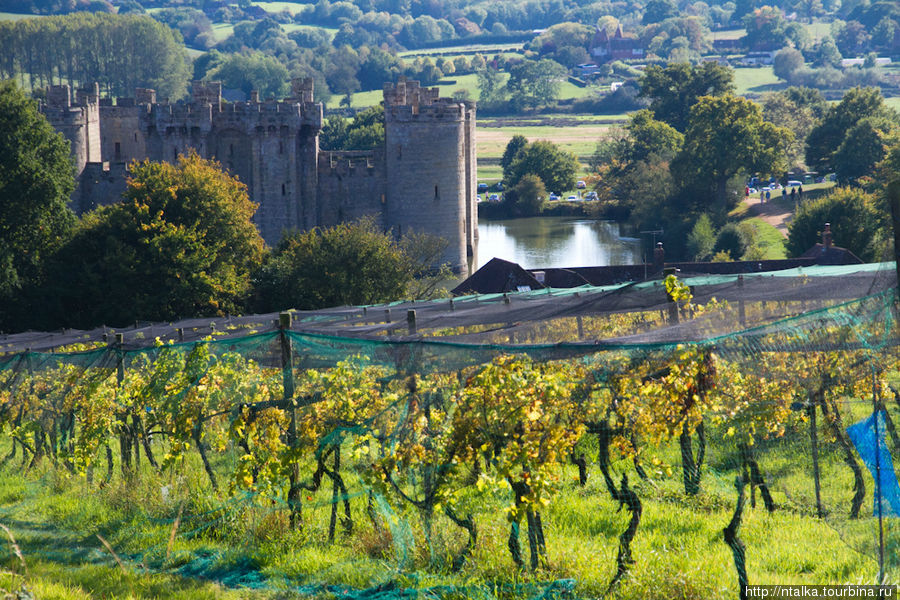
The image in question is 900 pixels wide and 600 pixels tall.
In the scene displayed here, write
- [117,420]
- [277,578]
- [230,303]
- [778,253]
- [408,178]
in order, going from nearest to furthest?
[277,578]
[117,420]
[230,303]
[408,178]
[778,253]

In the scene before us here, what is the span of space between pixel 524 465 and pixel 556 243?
2793 inches

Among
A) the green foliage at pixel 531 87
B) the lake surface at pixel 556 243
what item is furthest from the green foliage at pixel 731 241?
the green foliage at pixel 531 87

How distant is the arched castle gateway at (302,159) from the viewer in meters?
53.2

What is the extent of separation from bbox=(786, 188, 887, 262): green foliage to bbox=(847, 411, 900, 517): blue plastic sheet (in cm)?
5134

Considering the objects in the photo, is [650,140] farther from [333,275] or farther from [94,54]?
[94,54]

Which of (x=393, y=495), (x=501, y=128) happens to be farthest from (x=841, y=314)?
(x=501, y=128)

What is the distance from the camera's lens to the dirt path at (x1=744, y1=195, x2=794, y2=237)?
76306 mm

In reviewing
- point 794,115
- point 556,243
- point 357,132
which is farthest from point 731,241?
point 794,115

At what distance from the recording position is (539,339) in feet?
43.2

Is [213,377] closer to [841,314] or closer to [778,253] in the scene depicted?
[841,314]

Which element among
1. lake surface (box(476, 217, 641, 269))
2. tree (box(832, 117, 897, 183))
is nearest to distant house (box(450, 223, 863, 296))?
lake surface (box(476, 217, 641, 269))

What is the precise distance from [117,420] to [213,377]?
5.25 ft

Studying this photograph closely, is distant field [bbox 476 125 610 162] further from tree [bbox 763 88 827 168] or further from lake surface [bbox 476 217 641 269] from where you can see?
lake surface [bbox 476 217 641 269]

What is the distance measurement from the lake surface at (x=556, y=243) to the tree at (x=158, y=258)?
2854cm
